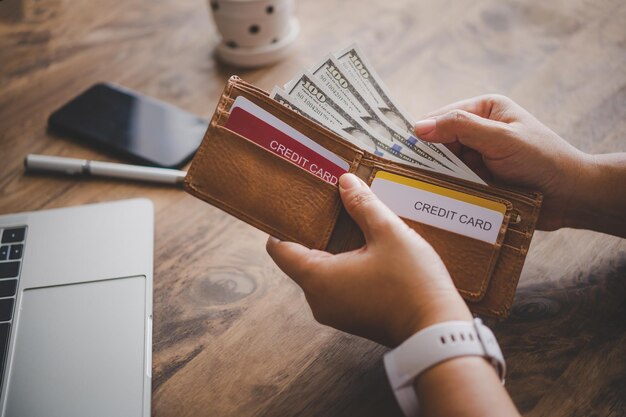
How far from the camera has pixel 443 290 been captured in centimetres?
63

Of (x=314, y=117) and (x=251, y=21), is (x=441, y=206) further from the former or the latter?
(x=251, y=21)

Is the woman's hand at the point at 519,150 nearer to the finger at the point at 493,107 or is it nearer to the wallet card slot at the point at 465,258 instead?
the finger at the point at 493,107

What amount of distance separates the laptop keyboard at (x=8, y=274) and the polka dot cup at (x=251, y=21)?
58cm

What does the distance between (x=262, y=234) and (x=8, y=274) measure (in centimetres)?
39

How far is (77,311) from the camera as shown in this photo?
2.48 feet

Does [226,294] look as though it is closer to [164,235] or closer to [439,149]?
[164,235]

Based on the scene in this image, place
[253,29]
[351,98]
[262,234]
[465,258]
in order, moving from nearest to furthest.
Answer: [465,258], [351,98], [262,234], [253,29]

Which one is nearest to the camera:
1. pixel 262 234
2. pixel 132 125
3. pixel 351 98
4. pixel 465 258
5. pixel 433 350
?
pixel 433 350

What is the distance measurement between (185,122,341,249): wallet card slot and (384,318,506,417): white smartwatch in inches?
7.1

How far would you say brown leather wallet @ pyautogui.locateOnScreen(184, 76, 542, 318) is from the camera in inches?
27.6

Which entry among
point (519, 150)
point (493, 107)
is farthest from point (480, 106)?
point (519, 150)

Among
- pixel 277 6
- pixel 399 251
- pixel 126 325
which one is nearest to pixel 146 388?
pixel 126 325

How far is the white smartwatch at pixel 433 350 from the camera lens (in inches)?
23.5

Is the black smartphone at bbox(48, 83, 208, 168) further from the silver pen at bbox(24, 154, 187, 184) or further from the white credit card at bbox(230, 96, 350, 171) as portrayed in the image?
the white credit card at bbox(230, 96, 350, 171)
